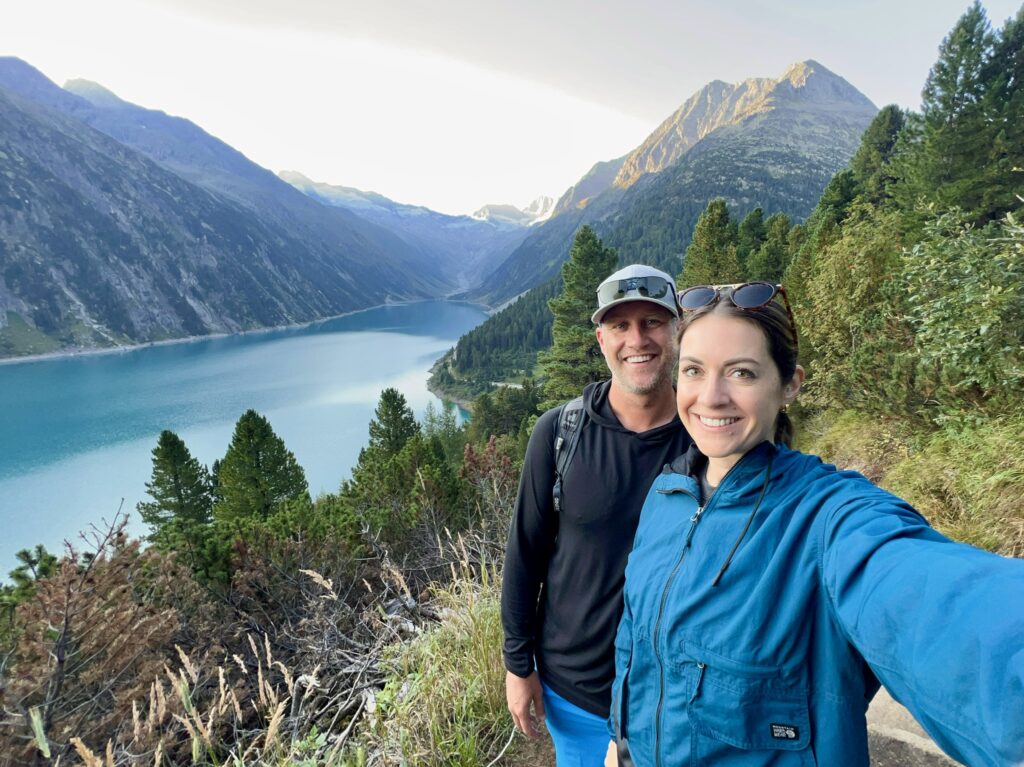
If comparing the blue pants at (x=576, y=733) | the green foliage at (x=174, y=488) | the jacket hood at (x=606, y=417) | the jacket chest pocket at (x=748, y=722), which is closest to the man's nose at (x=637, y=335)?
the jacket hood at (x=606, y=417)

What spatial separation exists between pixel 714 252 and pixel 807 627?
27.2 m

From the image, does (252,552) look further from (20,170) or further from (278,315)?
(20,170)

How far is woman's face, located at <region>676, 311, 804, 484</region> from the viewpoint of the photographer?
125cm

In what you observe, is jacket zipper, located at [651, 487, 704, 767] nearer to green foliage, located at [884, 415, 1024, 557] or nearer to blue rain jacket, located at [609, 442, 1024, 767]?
blue rain jacket, located at [609, 442, 1024, 767]

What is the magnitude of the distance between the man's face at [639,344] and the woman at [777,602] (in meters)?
0.45

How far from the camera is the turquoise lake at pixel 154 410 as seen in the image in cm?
4219

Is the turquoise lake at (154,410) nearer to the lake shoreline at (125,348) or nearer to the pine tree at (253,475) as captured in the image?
the lake shoreline at (125,348)

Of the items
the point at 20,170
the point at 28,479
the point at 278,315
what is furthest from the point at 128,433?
the point at 20,170

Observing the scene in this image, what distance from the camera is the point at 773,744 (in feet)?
3.41

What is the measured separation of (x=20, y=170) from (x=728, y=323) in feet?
674

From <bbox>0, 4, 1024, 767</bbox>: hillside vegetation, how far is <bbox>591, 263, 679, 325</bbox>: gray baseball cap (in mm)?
1841

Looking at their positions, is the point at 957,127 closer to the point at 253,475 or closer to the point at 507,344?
the point at 253,475

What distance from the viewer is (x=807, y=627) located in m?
1.01

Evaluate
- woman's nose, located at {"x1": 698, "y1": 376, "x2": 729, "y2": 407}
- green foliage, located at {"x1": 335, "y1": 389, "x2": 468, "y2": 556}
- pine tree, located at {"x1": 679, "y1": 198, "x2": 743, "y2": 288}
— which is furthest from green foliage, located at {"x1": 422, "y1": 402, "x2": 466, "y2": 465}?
woman's nose, located at {"x1": 698, "y1": 376, "x2": 729, "y2": 407}
